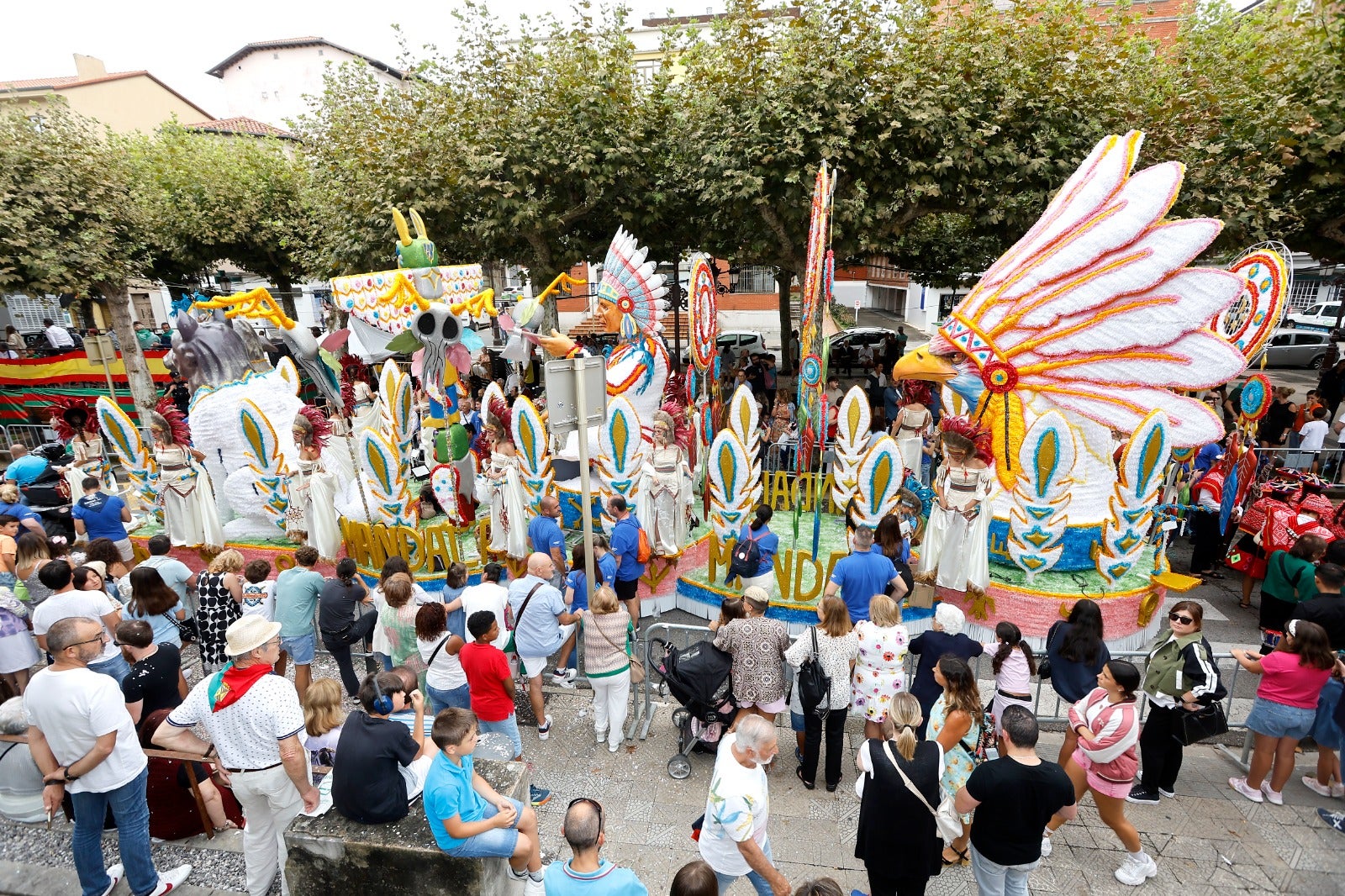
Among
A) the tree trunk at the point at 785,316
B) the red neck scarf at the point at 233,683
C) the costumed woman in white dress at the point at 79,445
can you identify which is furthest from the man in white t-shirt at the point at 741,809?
the tree trunk at the point at 785,316

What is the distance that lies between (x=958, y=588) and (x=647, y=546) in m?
Answer: 3.09

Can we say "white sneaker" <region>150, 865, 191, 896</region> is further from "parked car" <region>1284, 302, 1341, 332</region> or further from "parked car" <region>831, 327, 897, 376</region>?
"parked car" <region>1284, 302, 1341, 332</region>

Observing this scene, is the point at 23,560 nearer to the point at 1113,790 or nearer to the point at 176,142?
the point at 1113,790

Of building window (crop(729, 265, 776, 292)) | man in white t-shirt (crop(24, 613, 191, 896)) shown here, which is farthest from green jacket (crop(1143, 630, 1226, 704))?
building window (crop(729, 265, 776, 292))

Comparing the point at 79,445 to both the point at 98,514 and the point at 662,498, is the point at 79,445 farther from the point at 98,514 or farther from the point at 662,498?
the point at 662,498

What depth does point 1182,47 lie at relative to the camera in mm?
13367

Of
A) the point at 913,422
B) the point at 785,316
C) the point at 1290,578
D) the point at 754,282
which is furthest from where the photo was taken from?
the point at 754,282

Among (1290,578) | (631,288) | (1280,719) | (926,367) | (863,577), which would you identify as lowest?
(1280,719)

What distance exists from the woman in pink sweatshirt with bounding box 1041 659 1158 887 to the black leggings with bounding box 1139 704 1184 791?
586mm

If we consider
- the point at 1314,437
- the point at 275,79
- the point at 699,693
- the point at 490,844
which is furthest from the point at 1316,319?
the point at 275,79

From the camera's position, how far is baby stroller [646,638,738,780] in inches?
179

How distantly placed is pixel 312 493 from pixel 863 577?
20.1ft

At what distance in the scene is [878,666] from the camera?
4.42 metres

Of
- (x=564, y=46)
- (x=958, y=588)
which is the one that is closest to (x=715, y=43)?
(x=564, y=46)
